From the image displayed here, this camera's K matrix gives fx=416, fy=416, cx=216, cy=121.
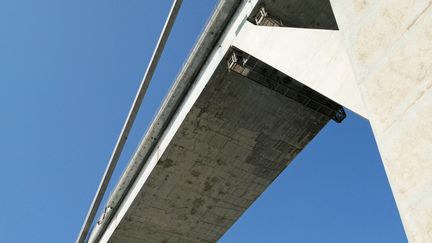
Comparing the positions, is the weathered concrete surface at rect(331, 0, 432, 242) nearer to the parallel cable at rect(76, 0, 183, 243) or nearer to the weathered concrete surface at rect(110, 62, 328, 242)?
the parallel cable at rect(76, 0, 183, 243)

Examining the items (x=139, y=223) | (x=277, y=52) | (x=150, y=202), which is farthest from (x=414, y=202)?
(x=139, y=223)

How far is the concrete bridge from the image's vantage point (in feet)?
12.2

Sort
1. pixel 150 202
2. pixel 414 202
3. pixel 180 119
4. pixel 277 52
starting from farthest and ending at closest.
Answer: pixel 150 202
pixel 180 119
pixel 277 52
pixel 414 202

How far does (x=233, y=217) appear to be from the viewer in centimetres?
1670

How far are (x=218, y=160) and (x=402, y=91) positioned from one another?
1096 cm

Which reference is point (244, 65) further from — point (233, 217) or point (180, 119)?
point (233, 217)

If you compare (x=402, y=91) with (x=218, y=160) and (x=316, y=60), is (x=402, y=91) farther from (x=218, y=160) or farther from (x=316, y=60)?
(x=218, y=160)

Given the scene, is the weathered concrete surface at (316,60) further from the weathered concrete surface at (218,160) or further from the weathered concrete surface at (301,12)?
the weathered concrete surface at (218,160)

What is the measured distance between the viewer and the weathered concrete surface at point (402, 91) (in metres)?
3.46

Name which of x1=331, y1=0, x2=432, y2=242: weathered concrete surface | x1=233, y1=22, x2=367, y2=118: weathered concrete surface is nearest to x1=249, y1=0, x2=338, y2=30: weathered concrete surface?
x1=233, y1=22, x2=367, y2=118: weathered concrete surface

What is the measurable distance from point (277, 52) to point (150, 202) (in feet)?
31.7

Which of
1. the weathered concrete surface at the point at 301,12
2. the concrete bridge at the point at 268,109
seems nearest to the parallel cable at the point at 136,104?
the concrete bridge at the point at 268,109

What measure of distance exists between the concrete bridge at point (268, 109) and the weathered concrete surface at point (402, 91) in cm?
1

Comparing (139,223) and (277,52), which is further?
(139,223)
